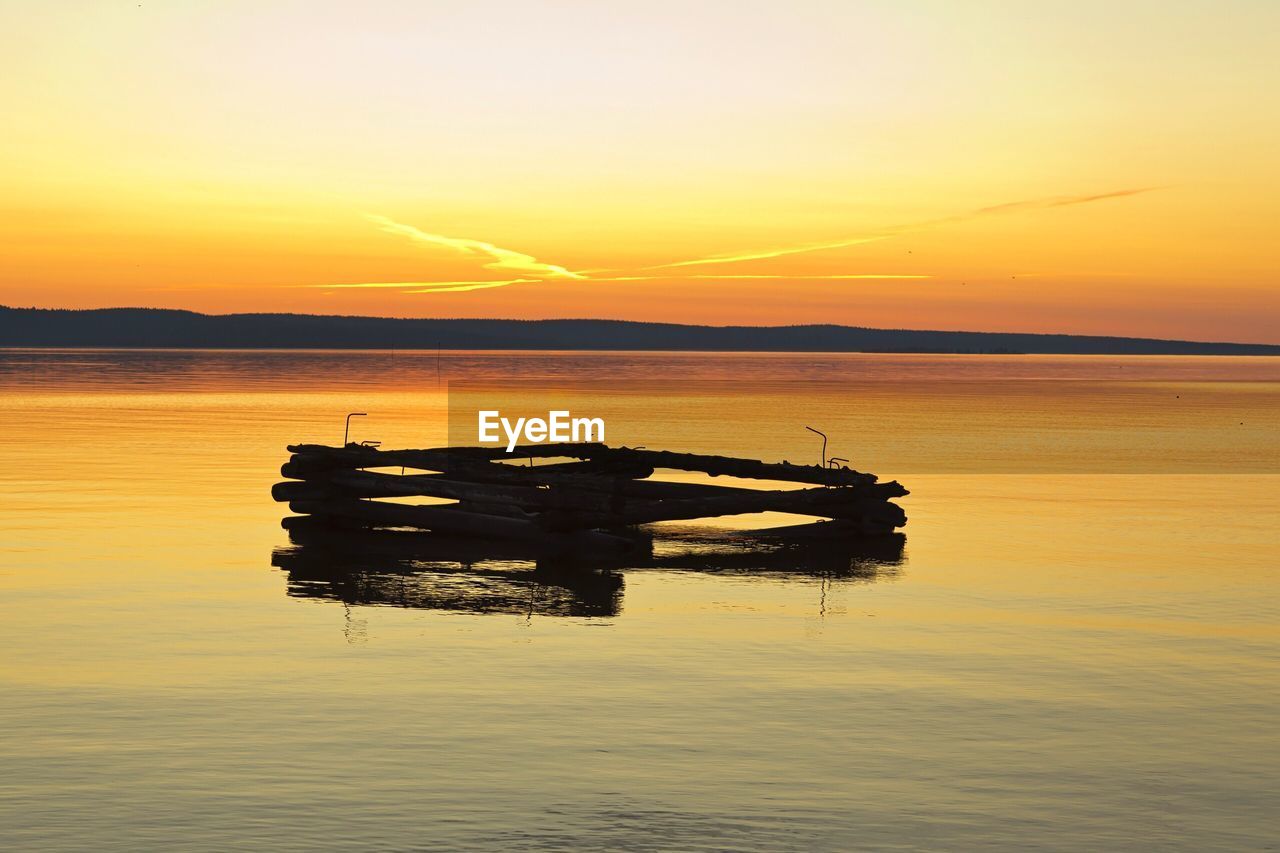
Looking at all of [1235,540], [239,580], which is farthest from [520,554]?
[1235,540]

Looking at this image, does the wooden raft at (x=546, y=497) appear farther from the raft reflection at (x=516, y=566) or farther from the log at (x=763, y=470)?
the raft reflection at (x=516, y=566)

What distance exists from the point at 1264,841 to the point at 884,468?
33.8 metres

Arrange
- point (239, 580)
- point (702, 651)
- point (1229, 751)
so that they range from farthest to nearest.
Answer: point (239, 580)
point (702, 651)
point (1229, 751)

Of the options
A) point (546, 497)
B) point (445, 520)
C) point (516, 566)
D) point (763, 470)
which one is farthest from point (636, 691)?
point (763, 470)

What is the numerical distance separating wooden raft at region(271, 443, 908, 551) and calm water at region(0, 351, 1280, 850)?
39.9 inches

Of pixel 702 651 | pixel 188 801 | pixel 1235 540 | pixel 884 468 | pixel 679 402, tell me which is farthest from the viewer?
pixel 679 402

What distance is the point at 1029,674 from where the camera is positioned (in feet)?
45.6

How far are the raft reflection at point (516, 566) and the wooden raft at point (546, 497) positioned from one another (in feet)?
1.31

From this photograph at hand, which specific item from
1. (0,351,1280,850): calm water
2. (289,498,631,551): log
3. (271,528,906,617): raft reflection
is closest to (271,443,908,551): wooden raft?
(289,498,631,551): log

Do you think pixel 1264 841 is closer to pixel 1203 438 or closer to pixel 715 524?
pixel 715 524

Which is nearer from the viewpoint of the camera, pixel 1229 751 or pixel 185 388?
pixel 1229 751

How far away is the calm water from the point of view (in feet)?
30.9

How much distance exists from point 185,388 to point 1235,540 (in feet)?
282

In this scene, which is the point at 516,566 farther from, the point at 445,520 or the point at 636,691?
the point at 636,691
